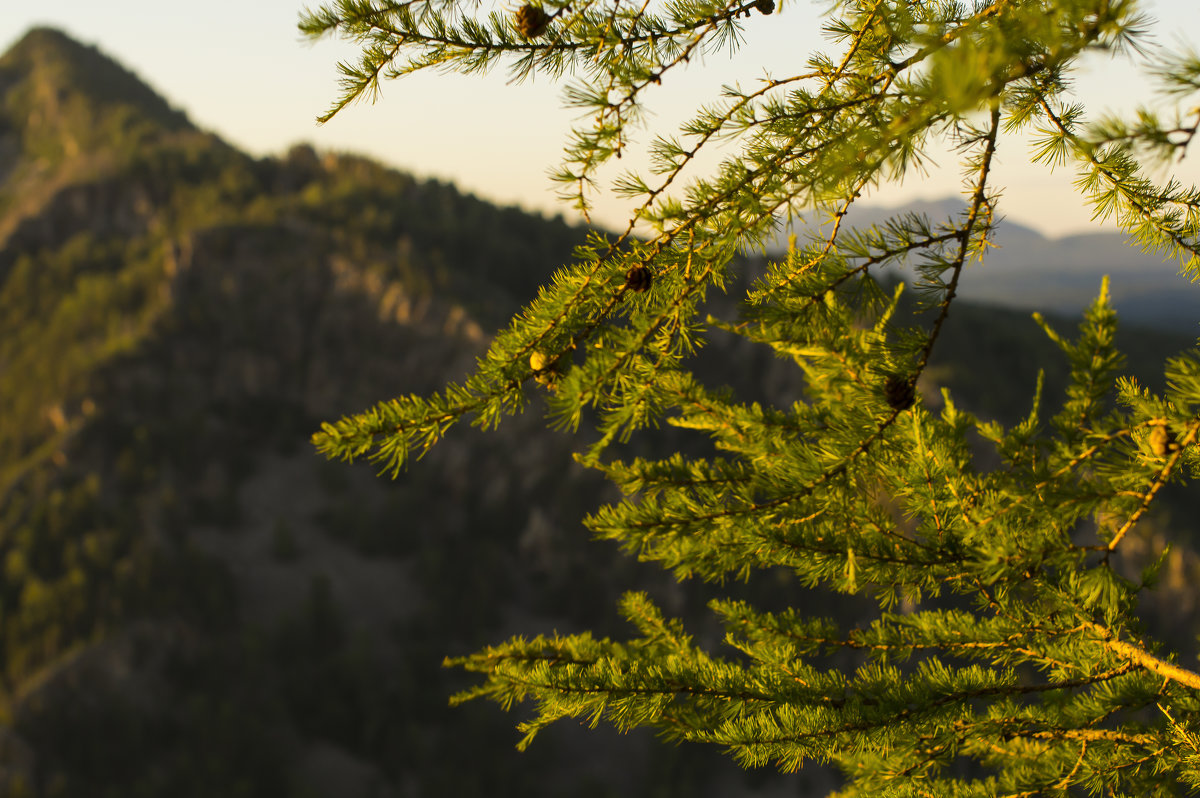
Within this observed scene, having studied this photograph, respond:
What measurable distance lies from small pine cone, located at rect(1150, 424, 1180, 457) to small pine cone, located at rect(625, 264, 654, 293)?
3.77ft

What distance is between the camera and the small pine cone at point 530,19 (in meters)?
1.70

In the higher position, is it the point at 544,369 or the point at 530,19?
the point at 530,19

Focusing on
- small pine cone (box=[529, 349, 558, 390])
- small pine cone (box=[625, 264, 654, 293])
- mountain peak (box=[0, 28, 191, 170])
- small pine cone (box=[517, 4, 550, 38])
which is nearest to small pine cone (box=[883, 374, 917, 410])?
small pine cone (box=[625, 264, 654, 293])

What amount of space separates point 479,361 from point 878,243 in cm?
100

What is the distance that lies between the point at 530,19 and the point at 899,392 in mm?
1242

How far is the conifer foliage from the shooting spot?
1.67 meters

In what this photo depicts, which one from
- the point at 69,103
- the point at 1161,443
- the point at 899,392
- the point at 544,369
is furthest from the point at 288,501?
the point at 69,103

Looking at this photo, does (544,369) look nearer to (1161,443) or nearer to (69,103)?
(1161,443)

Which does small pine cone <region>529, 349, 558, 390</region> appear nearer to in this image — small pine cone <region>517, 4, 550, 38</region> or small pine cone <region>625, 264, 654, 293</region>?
small pine cone <region>625, 264, 654, 293</region>

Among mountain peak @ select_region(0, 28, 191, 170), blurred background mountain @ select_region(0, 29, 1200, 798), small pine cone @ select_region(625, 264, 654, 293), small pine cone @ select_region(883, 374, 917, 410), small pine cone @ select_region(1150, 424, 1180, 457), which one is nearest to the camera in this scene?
A: small pine cone @ select_region(1150, 424, 1180, 457)

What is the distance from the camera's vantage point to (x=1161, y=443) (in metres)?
1.64

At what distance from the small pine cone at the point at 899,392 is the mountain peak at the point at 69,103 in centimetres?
7699

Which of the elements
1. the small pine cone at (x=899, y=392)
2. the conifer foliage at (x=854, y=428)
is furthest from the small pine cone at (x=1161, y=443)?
the small pine cone at (x=899, y=392)

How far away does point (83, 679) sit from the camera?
117ft
